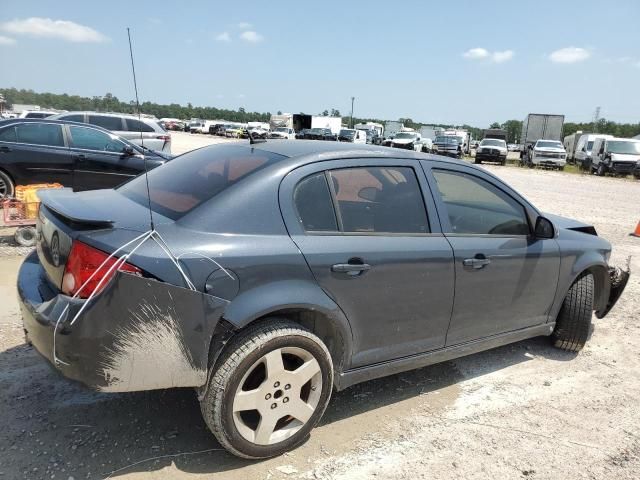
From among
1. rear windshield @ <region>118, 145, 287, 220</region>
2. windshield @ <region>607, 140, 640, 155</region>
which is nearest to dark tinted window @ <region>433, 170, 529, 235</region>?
rear windshield @ <region>118, 145, 287, 220</region>

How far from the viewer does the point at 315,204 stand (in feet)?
9.14

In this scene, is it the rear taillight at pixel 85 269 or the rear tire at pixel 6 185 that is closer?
the rear taillight at pixel 85 269

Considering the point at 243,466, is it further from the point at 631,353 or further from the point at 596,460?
the point at 631,353

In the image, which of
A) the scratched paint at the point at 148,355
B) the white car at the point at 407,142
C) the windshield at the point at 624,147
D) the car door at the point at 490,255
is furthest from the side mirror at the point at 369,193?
the white car at the point at 407,142

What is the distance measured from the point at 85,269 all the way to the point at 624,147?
31.5 meters

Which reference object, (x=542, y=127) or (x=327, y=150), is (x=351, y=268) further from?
(x=542, y=127)

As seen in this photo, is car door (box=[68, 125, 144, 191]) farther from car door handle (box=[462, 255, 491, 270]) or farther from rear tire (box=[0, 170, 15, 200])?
car door handle (box=[462, 255, 491, 270])

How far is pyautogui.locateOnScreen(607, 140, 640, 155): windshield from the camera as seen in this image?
27366 millimetres

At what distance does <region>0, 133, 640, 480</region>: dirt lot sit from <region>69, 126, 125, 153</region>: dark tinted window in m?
4.66

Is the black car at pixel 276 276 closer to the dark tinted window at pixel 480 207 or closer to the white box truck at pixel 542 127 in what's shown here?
the dark tinted window at pixel 480 207

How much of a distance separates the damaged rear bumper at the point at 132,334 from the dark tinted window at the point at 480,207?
1.84 metres

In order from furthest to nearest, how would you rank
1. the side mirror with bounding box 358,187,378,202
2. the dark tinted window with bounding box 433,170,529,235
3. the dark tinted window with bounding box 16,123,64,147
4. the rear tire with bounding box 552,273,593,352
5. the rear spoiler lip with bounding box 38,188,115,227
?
the dark tinted window with bounding box 16,123,64,147, the rear tire with bounding box 552,273,593,352, the dark tinted window with bounding box 433,170,529,235, the side mirror with bounding box 358,187,378,202, the rear spoiler lip with bounding box 38,188,115,227

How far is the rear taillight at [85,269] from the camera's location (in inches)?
88.1

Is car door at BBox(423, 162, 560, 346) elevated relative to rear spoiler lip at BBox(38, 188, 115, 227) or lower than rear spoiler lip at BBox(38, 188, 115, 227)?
lower
